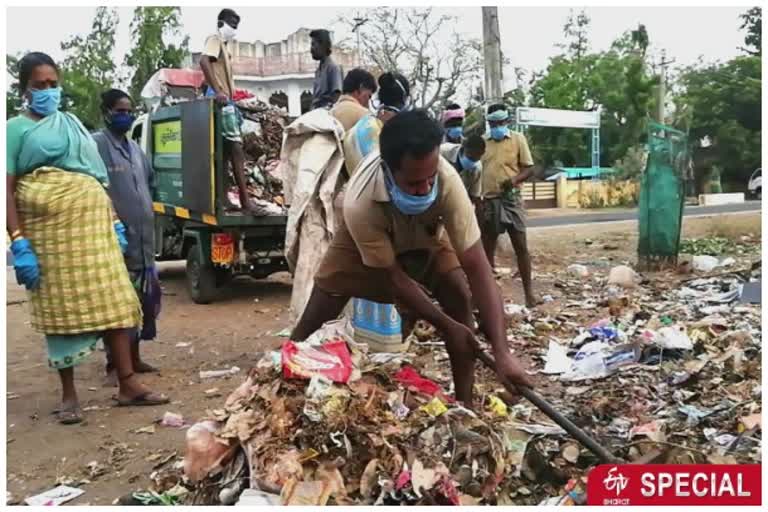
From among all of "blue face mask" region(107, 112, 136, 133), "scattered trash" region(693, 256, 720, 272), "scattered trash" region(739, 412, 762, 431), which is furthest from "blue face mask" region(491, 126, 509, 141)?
"scattered trash" region(739, 412, 762, 431)

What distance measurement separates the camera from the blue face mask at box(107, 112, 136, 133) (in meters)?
4.50

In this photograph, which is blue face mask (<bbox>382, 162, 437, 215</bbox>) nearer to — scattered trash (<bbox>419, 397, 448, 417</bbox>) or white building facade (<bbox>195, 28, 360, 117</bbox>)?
scattered trash (<bbox>419, 397, 448, 417</bbox>)

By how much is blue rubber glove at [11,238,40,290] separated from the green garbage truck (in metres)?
2.90

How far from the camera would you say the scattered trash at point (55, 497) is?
3082 mm

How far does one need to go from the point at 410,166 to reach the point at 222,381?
2444 mm

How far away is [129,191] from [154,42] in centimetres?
1836

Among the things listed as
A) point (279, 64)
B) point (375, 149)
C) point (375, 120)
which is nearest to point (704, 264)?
point (375, 120)

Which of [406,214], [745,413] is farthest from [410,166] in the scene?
[745,413]

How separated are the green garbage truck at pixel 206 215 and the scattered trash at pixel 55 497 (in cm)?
379

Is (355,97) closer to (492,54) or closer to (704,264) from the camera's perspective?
(704,264)

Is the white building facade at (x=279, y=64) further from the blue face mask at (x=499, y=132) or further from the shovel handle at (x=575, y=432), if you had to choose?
the shovel handle at (x=575, y=432)

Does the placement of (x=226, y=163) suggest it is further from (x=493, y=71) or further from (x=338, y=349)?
(x=493, y=71)

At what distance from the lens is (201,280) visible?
7.39 m

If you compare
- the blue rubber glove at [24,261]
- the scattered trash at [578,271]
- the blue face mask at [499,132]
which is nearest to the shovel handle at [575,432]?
the blue rubber glove at [24,261]
